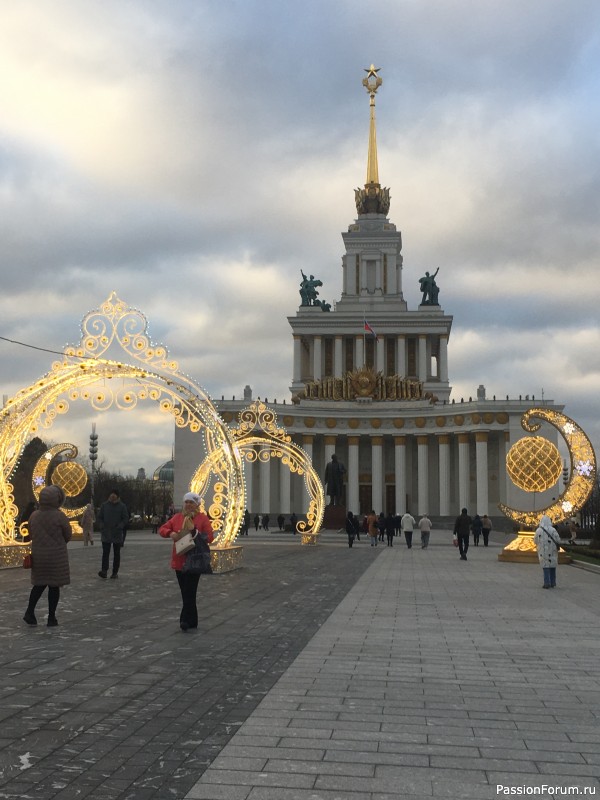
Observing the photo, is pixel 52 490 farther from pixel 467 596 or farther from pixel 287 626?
pixel 467 596

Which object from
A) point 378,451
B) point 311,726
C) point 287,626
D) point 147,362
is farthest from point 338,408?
point 311,726

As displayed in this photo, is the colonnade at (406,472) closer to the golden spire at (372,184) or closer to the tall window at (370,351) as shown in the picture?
the tall window at (370,351)

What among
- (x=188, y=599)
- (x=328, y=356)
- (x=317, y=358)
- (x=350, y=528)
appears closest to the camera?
(x=188, y=599)

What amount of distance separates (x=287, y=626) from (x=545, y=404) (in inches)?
2264

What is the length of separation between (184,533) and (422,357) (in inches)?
2902

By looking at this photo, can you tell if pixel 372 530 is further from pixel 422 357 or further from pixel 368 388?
pixel 422 357

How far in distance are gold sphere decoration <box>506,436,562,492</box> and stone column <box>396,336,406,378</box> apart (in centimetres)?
5687

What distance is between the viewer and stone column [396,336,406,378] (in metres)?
82.6

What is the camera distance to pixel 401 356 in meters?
83.1

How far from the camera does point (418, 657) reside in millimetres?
8891

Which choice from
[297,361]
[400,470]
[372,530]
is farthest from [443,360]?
[372,530]

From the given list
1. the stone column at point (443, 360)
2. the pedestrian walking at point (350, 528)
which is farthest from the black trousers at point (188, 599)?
the stone column at point (443, 360)

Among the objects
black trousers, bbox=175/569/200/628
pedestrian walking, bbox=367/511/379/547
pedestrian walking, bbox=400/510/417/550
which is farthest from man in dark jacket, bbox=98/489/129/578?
pedestrian walking, bbox=367/511/379/547

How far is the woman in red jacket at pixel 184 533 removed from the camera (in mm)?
10352
